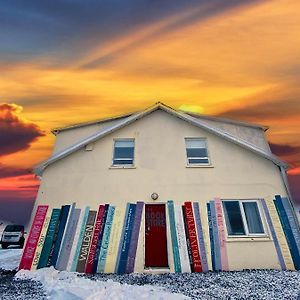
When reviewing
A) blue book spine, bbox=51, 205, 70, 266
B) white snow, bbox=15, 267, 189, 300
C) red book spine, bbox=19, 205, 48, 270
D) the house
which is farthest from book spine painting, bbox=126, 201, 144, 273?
red book spine, bbox=19, 205, 48, 270

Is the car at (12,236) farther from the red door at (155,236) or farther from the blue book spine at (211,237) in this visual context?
the blue book spine at (211,237)

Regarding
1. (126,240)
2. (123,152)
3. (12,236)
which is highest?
(123,152)

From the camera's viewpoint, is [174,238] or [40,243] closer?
[174,238]

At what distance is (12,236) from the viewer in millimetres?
22531

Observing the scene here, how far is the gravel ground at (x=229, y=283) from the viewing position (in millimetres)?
7387

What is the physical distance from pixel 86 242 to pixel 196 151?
637 cm

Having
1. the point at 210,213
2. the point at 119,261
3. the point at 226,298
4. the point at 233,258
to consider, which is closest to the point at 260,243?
the point at 233,258

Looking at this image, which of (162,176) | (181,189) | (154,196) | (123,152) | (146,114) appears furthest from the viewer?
(146,114)

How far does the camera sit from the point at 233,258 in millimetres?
10695

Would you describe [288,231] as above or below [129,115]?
below

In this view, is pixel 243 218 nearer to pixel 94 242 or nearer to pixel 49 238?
pixel 94 242

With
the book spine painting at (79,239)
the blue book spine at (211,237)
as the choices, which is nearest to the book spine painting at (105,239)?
the book spine painting at (79,239)

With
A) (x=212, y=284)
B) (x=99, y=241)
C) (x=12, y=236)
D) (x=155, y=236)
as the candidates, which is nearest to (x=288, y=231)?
(x=212, y=284)

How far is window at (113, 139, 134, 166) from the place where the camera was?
12.6 metres
